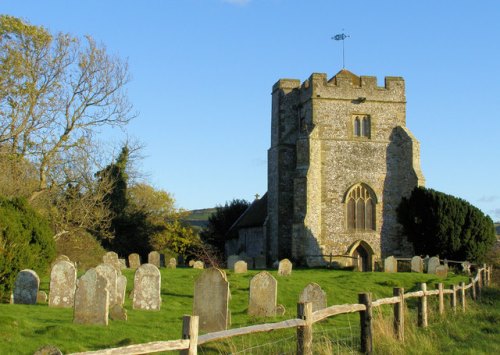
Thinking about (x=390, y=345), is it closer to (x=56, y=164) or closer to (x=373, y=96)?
(x=56, y=164)

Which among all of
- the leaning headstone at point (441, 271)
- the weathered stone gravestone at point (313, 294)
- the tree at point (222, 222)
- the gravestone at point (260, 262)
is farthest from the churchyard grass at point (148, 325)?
the tree at point (222, 222)

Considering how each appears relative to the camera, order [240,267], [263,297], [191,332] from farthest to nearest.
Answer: [240,267], [263,297], [191,332]

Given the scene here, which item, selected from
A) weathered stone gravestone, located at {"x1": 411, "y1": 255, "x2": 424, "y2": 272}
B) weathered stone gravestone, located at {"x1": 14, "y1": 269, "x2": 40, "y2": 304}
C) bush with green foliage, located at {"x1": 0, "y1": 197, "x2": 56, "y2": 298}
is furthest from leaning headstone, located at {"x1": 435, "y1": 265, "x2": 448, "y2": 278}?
weathered stone gravestone, located at {"x1": 14, "y1": 269, "x2": 40, "y2": 304}

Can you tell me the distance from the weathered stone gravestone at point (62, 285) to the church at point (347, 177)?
18363 mm

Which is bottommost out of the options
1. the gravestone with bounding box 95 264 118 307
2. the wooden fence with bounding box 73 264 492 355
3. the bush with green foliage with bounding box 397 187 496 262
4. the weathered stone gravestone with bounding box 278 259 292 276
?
the wooden fence with bounding box 73 264 492 355

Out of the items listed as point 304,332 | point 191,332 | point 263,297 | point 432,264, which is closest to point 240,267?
point 432,264

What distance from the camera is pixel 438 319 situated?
1310 cm

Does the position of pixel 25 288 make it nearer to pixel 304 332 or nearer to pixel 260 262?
pixel 304 332

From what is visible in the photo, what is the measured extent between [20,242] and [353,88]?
21.7 meters

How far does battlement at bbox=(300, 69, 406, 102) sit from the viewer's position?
3544cm

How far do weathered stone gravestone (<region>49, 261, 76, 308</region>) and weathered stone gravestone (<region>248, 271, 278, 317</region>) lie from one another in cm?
388

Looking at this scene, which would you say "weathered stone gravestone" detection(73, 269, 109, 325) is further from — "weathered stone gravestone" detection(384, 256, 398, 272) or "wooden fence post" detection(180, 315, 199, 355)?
"weathered stone gravestone" detection(384, 256, 398, 272)

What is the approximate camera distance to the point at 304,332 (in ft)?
26.9

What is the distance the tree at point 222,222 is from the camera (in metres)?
48.3
